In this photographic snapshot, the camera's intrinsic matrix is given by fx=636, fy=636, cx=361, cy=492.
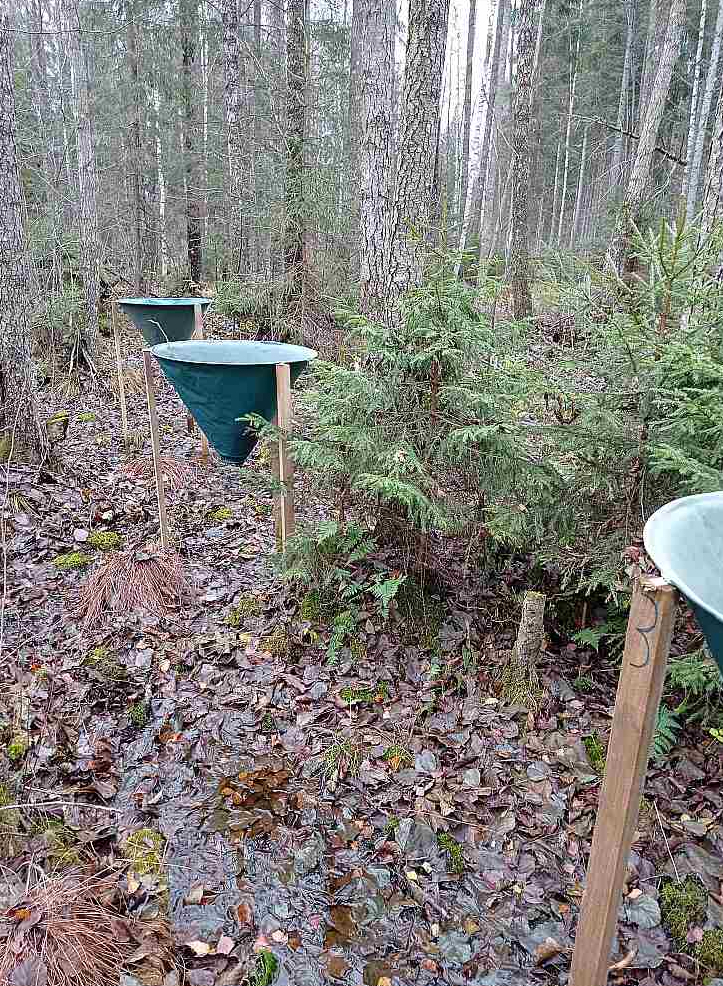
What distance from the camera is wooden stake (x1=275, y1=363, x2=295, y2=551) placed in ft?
13.1

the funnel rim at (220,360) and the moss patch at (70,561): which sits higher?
the funnel rim at (220,360)

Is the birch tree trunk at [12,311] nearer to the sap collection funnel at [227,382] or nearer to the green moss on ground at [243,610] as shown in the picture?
the sap collection funnel at [227,382]

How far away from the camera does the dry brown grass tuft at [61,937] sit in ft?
6.50

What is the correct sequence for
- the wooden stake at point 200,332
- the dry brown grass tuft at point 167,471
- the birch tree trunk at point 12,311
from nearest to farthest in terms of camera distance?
the birch tree trunk at point 12,311
the dry brown grass tuft at point 167,471
the wooden stake at point 200,332

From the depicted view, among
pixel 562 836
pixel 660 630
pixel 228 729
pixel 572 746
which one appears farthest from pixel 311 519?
pixel 660 630

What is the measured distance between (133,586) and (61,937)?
8.07 feet

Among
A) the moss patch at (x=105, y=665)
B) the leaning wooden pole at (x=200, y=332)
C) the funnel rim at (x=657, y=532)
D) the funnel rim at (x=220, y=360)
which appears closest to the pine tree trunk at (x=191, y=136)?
the leaning wooden pole at (x=200, y=332)

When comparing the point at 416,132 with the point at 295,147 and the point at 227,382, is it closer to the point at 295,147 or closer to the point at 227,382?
the point at 227,382

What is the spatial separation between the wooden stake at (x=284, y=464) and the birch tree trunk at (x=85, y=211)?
19.0 ft

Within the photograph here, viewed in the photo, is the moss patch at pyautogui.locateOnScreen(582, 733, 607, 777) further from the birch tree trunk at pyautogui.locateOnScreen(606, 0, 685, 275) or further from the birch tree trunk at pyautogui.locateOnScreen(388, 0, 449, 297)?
the birch tree trunk at pyautogui.locateOnScreen(606, 0, 685, 275)

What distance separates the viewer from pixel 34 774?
2896 mm

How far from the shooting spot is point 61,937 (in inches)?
81.4

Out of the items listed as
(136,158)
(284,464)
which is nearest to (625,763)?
(284,464)

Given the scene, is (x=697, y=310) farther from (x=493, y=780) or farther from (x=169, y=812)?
(x=169, y=812)
